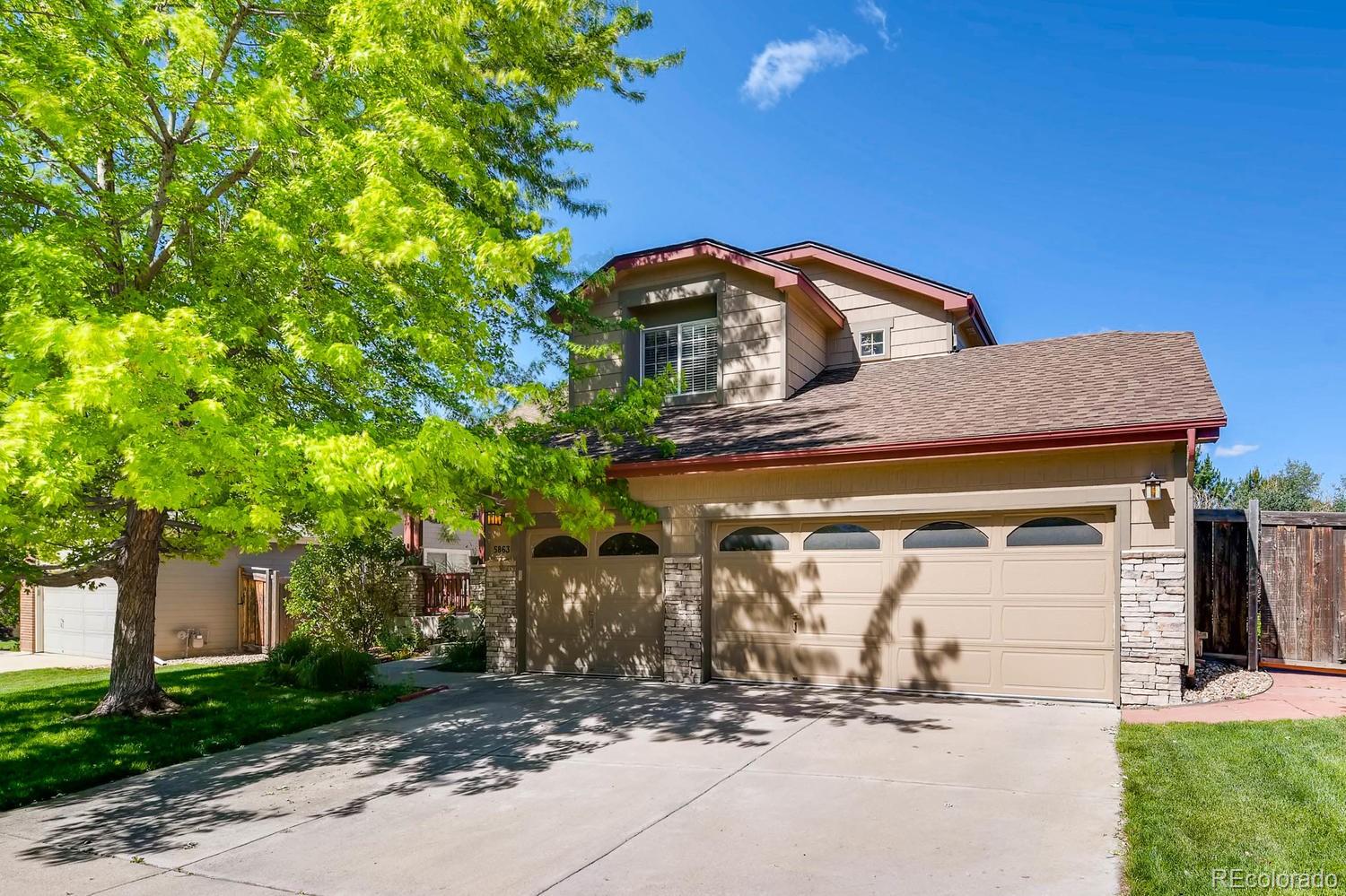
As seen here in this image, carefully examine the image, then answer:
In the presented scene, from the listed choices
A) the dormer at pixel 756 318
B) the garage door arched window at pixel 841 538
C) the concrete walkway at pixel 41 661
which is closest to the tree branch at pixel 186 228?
the dormer at pixel 756 318

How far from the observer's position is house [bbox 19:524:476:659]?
15.8 m

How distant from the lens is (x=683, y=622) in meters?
11.5

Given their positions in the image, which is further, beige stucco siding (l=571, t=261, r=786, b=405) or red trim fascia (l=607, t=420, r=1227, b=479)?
beige stucco siding (l=571, t=261, r=786, b=405)

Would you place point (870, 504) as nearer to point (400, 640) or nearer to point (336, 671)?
point (336, 671)

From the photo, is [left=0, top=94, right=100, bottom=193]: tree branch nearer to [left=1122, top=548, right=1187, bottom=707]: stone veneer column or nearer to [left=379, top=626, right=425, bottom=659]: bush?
[left=379, top=626, right=425, bottom=659]: bush

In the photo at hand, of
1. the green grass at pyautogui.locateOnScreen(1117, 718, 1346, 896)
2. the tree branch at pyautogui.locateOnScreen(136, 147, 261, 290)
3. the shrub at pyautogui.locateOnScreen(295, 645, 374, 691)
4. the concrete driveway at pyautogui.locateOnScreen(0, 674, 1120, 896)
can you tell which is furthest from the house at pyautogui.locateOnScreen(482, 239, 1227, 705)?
the tree branch at pyautogui.locateOnScreen(136, 147, 261, 290)

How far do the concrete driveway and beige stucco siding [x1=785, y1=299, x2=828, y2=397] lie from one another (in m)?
6.33

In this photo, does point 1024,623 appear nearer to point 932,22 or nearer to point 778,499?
point 778,499

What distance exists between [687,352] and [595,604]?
4811 mm

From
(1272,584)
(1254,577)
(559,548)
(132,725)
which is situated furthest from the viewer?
(559,548)

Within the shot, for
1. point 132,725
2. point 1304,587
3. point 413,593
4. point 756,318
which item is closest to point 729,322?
point 756,318

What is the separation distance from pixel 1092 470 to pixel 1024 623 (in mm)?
2031

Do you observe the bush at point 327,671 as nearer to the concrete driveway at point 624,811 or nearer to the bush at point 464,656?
the bush at point 464,656

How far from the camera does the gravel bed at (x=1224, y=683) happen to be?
29.8ft
